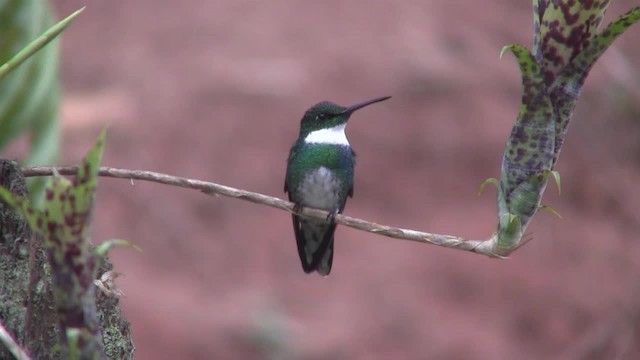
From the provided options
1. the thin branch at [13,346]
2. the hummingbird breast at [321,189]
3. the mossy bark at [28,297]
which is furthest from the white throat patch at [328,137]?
the thin branch at [13,346]

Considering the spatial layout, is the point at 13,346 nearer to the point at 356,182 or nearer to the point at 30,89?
the point at 30,89

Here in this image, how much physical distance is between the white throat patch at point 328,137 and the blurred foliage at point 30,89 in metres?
1.05

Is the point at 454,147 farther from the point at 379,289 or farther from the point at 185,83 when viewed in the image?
the point at 185,83

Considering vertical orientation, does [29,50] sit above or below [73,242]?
above

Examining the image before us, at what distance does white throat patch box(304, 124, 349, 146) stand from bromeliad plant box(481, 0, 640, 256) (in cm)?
231

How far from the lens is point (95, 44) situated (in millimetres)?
11961

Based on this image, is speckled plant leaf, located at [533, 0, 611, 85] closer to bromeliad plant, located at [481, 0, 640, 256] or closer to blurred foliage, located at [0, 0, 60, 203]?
bromeliad plant, located at [481, 0, 640, 256]

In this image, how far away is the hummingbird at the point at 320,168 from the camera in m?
4.31

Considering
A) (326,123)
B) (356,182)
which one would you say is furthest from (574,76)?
(356,182)

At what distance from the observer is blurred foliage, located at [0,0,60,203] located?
3.67m

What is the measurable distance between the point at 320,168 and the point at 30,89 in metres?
1.20

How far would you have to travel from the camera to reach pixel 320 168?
434cm

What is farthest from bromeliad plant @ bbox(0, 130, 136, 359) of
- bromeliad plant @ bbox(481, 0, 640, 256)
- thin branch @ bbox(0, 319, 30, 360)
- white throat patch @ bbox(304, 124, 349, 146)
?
white throat patch @ bbox(304, 124, 349, 146)

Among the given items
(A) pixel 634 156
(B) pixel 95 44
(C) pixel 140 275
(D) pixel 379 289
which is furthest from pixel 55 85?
(A) pixel 634 156
